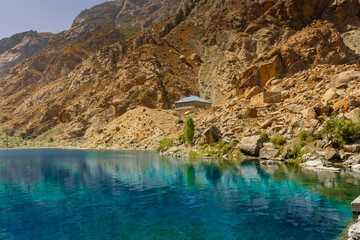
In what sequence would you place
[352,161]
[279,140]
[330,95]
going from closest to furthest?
[352,161]
[279,140]
[330,95]

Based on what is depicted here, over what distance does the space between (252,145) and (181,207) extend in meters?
27.9

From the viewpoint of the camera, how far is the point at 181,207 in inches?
667

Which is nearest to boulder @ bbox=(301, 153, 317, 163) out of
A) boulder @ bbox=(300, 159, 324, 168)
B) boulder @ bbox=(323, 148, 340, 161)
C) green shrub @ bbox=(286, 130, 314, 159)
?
boulder @ bbox=(300, 159, 324, 168)

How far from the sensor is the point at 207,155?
48.6 meters

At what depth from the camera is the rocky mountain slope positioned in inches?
2157

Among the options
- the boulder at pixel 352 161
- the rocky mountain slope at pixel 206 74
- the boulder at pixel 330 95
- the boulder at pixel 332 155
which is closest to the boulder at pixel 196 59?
the rocky mountain slope at pixel 206 74

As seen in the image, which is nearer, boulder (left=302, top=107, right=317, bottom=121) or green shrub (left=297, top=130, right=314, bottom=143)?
green shrub (left=297, top=130, right=314, bottom=143)

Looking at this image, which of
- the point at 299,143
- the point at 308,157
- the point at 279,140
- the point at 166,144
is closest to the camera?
the point at 308,157

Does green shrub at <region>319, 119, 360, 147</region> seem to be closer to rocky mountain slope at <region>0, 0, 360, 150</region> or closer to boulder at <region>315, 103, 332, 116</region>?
boulder at <region>315, 103, 332, 116</region>

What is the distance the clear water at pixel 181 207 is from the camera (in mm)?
12797

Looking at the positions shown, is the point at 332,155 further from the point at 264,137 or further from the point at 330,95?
the point at 330,95

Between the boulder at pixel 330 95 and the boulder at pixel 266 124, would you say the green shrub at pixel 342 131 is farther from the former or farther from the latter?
the boulder at pixel 266 124

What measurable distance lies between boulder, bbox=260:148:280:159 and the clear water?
11.4 meters

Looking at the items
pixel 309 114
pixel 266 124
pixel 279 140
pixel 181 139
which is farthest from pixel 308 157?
pixel 181 139
